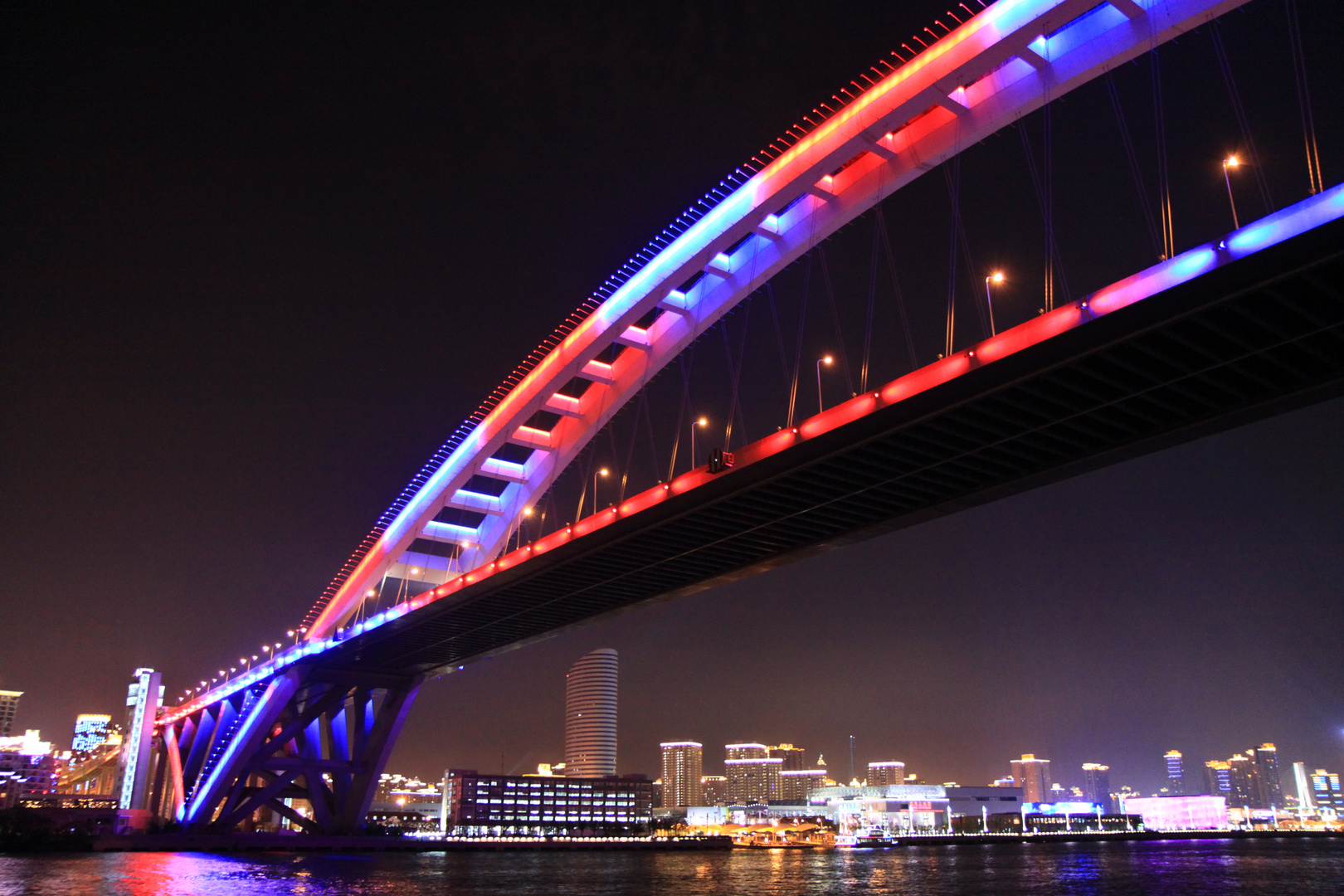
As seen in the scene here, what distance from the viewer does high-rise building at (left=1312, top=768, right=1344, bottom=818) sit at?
18150 cm

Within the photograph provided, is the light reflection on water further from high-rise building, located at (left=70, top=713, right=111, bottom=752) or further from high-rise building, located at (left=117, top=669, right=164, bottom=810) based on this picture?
high-rise building, located at (left=70, top=713, right=111, bottom=752)

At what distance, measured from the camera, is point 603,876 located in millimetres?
40438

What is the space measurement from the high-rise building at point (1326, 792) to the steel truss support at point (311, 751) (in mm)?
188681

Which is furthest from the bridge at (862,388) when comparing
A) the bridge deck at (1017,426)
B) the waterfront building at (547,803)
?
the waterfront building at (547,803)

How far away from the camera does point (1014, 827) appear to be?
479 feet

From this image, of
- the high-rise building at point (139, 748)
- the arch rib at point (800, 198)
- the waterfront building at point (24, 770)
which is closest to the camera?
the arch rib at point (800, 198)

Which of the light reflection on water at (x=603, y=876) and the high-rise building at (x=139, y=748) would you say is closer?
the light reflection on water at (x=603, y=876)

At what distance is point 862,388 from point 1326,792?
8167 inches

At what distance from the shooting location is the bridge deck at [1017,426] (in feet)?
57.1

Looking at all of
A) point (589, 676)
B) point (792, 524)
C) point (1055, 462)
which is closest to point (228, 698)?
point (792, 524)

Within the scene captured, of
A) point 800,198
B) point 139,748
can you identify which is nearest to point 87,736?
point 139,748

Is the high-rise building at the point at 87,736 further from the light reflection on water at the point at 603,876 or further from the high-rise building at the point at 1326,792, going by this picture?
the high-rise building at the point at 1326,792

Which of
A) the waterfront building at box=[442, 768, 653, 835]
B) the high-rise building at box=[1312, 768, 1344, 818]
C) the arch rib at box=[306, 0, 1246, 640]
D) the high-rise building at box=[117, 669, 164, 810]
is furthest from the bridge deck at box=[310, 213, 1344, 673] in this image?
the high-rise building at box=[1312, 768, 1344, 818]

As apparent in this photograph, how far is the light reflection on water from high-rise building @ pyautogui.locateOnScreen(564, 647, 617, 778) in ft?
410
